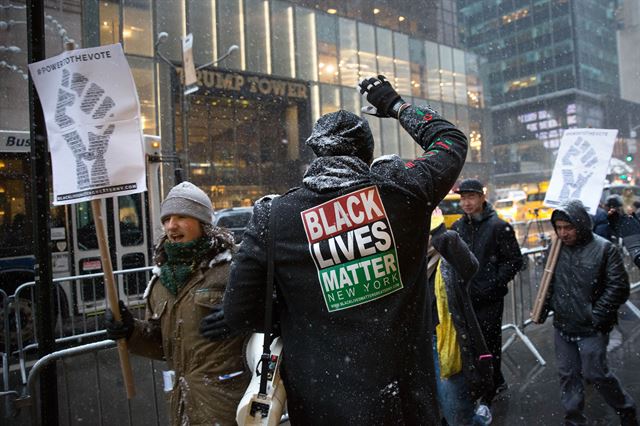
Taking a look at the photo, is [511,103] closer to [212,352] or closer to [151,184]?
[151,184]

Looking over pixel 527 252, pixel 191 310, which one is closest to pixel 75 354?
pixel 191 310

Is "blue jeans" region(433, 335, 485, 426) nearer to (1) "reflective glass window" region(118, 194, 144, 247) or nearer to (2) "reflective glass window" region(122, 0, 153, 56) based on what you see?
(1) "reflective glass window" region(118, 194, 144, 247)

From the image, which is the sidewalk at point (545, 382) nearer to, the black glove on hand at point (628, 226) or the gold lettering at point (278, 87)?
the black glove on hand at point (628, 226)

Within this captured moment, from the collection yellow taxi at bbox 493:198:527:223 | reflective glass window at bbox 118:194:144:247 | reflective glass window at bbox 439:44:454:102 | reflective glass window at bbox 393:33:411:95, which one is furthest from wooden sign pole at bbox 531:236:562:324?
reflective glass window at bbox 439:44:454:102

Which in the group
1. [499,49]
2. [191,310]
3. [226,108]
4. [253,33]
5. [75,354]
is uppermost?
[499,49]

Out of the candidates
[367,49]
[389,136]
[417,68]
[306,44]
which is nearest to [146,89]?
[306,44]

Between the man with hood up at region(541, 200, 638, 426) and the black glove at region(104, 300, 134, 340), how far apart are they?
131 inches

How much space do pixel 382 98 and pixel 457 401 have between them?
2598 mm

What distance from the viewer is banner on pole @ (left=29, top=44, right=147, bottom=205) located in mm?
2568

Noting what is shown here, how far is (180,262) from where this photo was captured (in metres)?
2.75

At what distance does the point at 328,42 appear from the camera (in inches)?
1268

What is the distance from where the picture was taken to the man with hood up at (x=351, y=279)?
1857 millimetres

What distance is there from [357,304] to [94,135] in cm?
160

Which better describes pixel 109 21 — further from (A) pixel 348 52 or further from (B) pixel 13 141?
(B) pixel 13 141
